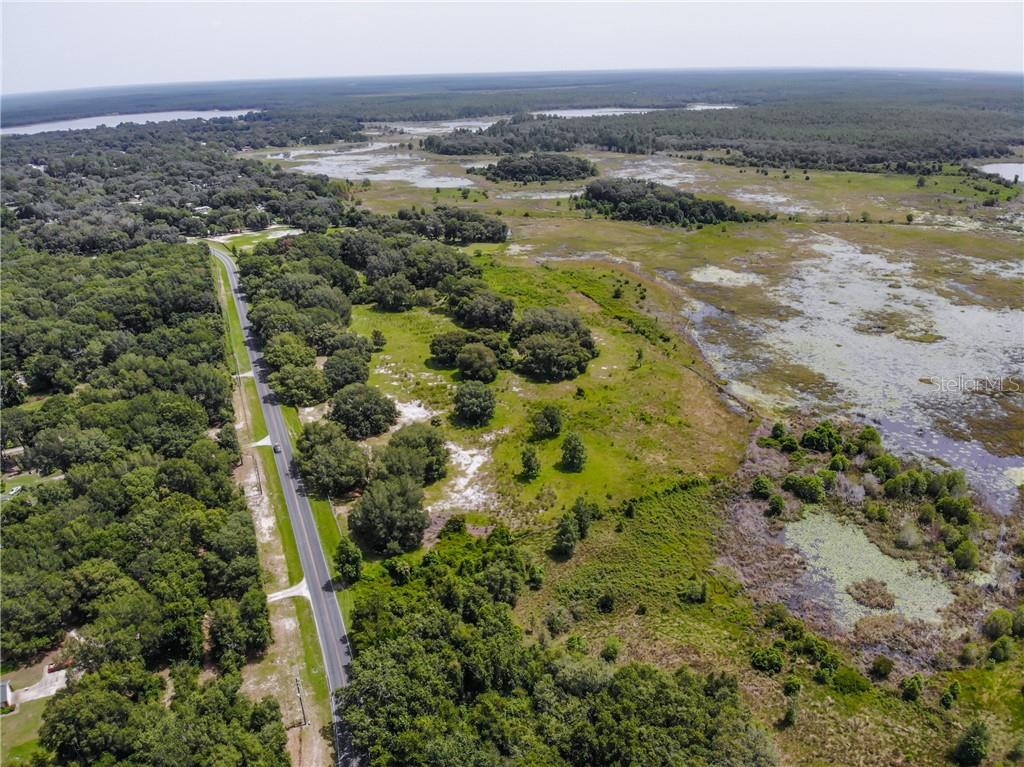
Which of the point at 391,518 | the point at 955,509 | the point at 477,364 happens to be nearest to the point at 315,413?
the point at 477,364

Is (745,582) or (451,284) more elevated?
(451,284)

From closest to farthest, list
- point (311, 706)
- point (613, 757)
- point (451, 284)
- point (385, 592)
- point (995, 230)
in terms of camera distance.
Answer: point (613, 757) → point (311, 706) → point (385, 592) → point (451, 284) → point (995, 230)

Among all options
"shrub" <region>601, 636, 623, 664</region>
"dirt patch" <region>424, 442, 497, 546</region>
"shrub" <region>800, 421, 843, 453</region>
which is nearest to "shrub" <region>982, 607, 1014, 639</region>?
"shrub" <region>800, 421, 843, 453</region>

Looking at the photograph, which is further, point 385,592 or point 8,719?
point 385,592

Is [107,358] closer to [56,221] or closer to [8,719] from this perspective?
[8,719]

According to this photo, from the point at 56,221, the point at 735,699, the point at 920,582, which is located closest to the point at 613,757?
the point at 735,699

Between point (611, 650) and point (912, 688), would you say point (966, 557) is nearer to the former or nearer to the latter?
point (912, 688)

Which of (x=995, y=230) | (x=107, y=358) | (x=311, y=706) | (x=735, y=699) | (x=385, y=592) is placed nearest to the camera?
(x=735, y=699)
